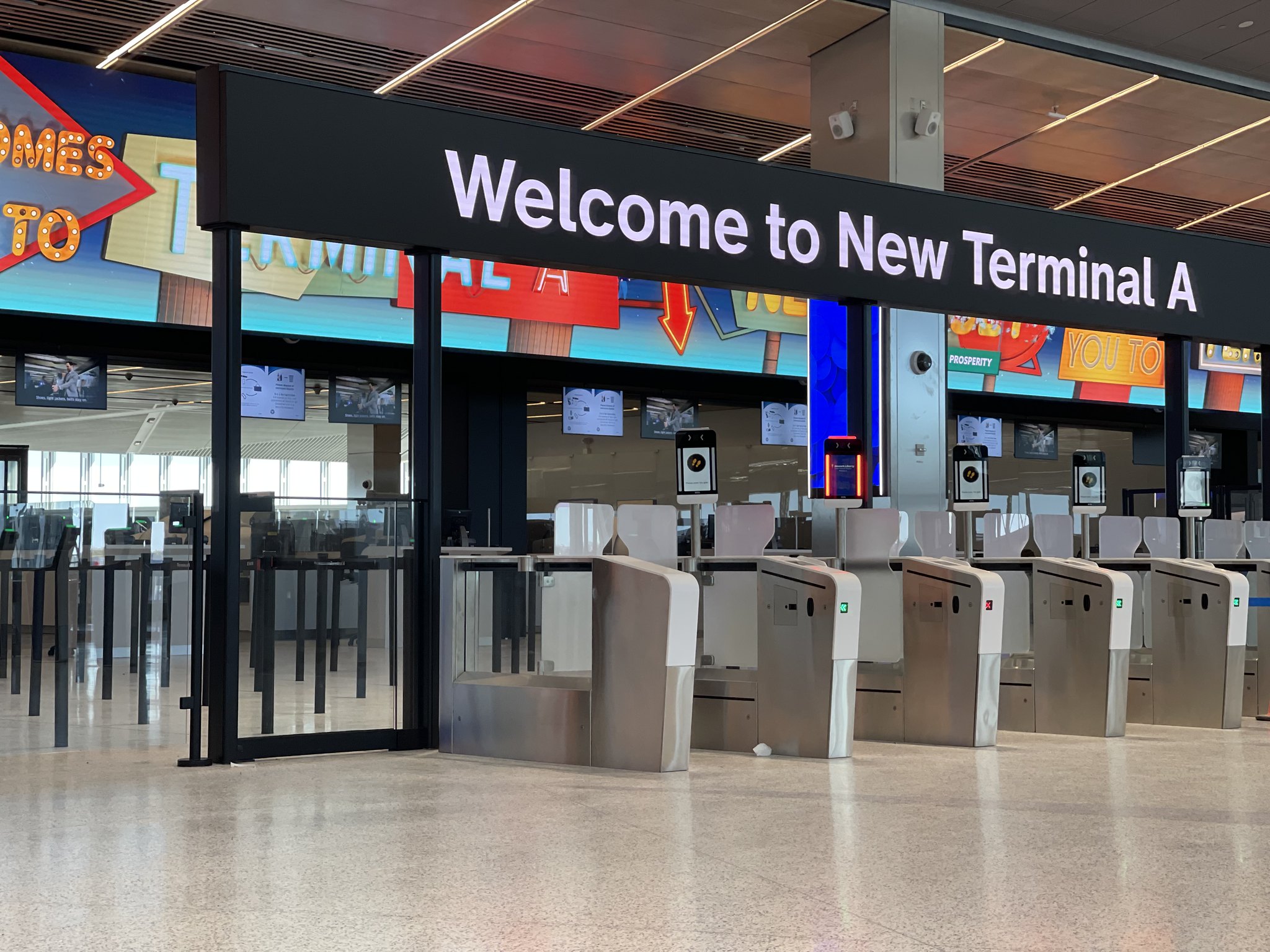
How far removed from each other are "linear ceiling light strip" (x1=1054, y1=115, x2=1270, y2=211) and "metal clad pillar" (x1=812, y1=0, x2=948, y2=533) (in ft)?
9.59

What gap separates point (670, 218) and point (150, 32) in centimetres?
467

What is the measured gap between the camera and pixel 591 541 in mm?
7102

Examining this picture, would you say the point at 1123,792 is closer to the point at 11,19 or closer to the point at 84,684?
the point at 84,684

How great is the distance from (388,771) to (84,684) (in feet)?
6.13

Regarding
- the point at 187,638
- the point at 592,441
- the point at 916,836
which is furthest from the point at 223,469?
the point at 592,441

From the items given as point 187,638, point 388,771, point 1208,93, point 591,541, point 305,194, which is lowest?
point 388,771

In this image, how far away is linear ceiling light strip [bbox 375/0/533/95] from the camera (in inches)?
368

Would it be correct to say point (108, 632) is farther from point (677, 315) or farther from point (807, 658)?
point (677, 315)

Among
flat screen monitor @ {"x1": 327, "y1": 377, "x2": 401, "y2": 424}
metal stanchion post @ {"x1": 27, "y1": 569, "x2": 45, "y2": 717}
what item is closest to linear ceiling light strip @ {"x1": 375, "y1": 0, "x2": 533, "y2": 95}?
flat screen monitor @ {"x1": 327, "y1": 377, "x2": 401, "y2": 424}

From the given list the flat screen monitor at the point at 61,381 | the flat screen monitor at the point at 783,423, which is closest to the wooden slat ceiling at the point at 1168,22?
the flat screen monitor at the point at 783,423

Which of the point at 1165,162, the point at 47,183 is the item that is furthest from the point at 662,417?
the point at 47,183

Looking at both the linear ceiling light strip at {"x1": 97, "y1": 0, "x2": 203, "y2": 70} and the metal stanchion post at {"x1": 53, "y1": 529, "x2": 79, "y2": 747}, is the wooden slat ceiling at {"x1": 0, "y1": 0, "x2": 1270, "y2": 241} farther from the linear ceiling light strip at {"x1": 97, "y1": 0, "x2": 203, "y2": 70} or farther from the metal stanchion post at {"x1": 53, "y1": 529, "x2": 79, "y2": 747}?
the metal stanchion post at {"x1": 53, "y1": 529, "x2": 79, "y2": 747}

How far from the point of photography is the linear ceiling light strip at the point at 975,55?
10094 millimetres

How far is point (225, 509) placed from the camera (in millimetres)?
6020
